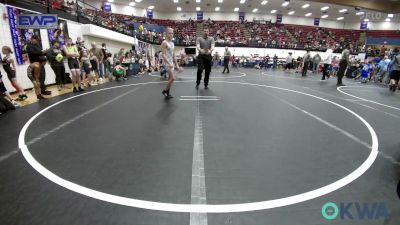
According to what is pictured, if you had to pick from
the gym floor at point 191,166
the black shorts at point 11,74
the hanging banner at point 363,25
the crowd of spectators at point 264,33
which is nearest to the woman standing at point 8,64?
the black shorts at point 11,74

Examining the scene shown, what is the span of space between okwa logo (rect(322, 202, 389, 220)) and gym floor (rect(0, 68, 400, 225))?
0.11ft

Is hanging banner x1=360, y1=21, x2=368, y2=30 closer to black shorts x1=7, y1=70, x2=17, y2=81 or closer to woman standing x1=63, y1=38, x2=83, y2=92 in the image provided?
woman standing x1=63, y1=38, x2=83, y2=92

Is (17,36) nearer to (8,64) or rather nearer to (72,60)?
(72,60)

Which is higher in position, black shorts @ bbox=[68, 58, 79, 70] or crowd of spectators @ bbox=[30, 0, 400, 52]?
crowd of spectators @ bbox=[30, 0, 400, 52]

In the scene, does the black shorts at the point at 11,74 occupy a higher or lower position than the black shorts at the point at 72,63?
lower

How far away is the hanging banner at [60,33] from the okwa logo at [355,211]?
35.4ft

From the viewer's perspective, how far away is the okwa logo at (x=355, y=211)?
6.19 ft

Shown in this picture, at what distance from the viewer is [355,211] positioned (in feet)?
6.42

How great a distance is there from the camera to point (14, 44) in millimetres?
7773

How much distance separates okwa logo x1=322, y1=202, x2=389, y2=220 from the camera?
1.89 m

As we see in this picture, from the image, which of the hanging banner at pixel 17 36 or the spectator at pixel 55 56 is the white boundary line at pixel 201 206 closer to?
the spectator at pixel 55 56

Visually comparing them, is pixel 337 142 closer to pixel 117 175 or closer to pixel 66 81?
pixel 117 175

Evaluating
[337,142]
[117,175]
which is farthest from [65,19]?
[337,142]

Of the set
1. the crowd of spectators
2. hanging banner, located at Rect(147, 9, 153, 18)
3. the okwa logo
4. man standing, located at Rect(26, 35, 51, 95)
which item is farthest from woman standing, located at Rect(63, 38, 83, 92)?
hanging banner, located at Rect(147, 9, 153, 18)
